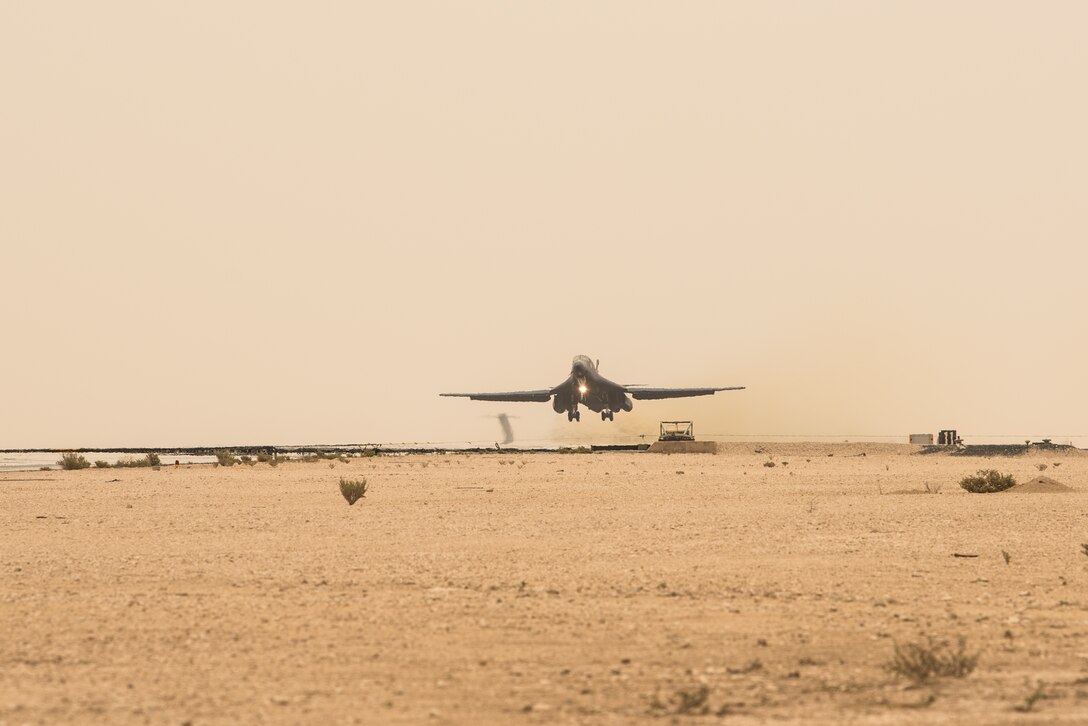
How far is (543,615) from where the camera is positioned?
36.1ft

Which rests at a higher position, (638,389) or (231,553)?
(638,389)

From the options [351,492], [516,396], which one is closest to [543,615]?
[351,492]

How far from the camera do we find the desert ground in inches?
303

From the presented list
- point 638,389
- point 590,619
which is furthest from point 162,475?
point 638,389

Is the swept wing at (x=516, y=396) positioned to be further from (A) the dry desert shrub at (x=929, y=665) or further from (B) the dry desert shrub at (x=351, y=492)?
(A) the dry desert shrub at (x=929, y=665)

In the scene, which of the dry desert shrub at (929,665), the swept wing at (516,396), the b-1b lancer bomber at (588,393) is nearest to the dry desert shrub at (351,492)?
the dry desert shrub at (929,665)

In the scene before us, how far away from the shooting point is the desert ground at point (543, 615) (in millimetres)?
7703

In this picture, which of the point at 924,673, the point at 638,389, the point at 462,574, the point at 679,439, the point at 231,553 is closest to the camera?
the point at 924,673

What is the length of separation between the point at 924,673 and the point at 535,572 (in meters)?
6.45

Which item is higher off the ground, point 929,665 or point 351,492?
point 351,492

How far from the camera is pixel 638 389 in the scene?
316 ft

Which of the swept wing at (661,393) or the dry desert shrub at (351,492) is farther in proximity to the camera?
the swept wing at (661,393)

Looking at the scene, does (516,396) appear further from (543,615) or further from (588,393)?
(543,615)

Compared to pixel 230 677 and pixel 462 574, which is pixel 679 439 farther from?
pixel 230 677
